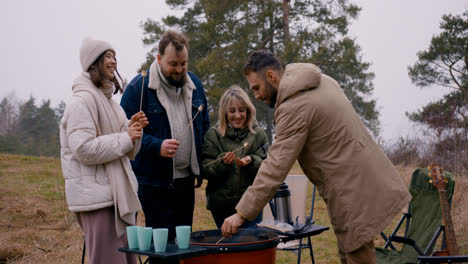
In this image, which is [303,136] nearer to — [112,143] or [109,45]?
[112,143]

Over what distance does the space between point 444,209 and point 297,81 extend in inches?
78.5

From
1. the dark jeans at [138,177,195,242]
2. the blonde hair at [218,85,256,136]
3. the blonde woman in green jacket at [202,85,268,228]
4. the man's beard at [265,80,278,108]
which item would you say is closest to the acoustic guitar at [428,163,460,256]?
the blonde woman in green jacket at [202,85,268,228]

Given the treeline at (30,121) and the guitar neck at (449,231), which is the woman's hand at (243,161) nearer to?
the guitar neck at (449,231)

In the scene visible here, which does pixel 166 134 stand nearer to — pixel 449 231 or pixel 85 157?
pixel 85 157

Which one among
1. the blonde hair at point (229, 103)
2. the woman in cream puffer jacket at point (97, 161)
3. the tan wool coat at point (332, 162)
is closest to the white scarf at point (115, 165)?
the woman in cream puffer jacket at point (97, 161)

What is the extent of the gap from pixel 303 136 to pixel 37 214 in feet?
15.5

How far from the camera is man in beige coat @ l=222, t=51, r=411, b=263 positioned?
2.08m

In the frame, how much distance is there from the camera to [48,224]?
5.39 meters

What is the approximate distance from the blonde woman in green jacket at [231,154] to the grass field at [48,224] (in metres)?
1.80

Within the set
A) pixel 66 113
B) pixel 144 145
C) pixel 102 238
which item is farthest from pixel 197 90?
pixel 102 238

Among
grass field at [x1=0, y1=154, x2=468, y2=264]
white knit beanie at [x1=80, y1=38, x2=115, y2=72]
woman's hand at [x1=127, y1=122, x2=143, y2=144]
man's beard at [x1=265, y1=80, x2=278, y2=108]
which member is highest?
white knit beanie at [x1=80, y1=38, x2=115, y2=72]

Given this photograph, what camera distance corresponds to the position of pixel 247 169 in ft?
9.76

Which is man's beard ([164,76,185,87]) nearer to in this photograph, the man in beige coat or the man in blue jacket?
the man in blue jacket

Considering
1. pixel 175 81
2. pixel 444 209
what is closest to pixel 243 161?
pixel 175 81
